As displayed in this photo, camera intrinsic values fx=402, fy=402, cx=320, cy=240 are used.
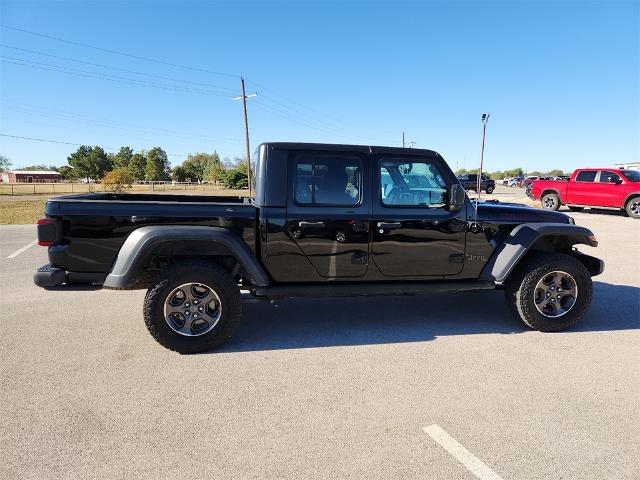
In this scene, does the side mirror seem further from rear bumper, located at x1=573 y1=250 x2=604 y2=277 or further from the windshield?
the windshield

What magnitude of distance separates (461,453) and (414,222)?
6.96ft

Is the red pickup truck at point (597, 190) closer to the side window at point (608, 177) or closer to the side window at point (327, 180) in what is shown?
the side window at point (608, 177)

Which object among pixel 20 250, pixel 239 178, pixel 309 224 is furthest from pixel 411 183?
pixel 239 178

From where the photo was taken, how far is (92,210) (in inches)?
134

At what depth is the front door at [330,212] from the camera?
147 inches

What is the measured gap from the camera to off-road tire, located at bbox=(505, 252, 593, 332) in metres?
4.06

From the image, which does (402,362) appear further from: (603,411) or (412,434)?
(603,411)

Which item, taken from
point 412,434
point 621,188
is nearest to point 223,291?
point 412,434

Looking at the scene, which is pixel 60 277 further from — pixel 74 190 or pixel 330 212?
pixel 74 190

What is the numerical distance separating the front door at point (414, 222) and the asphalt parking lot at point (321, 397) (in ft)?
2.35

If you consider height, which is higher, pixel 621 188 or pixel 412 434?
pixel 621 188

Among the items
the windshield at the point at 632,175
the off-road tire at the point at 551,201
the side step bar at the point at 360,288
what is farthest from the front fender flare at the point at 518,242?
the off-road tire at the point at 551,201

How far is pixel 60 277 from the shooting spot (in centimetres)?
343

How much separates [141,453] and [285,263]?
191 cm
